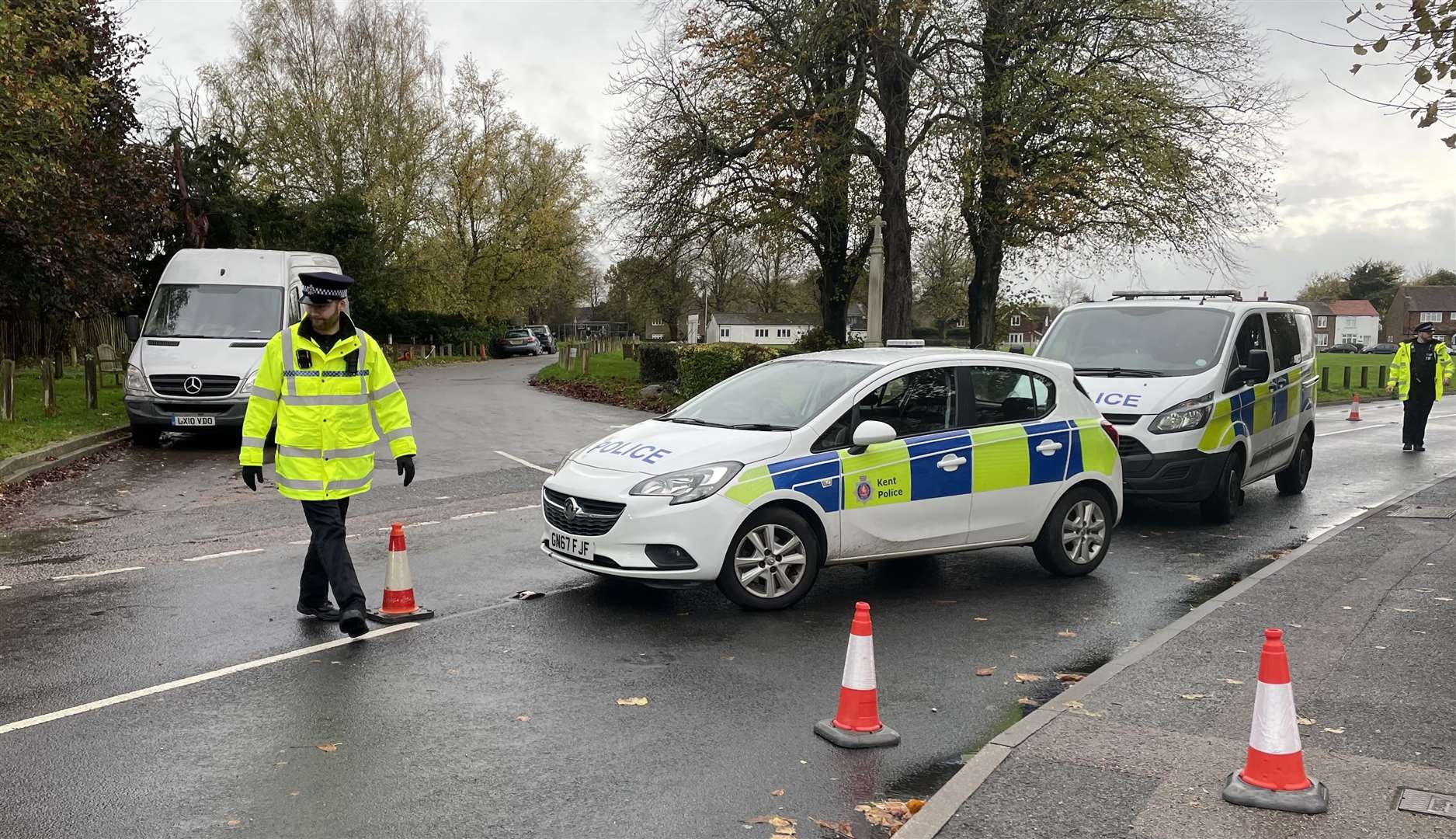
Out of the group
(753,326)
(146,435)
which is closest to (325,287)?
(146,435)

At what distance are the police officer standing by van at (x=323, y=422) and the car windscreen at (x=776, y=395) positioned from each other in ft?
7.08

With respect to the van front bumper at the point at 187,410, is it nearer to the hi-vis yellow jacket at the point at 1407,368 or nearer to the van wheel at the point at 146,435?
the van wheel at the point at 146,435

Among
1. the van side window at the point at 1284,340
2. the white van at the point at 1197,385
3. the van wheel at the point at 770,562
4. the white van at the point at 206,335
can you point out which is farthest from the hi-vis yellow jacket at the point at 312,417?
the white van at the point at 206,335

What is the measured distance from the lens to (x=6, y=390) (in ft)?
54.5

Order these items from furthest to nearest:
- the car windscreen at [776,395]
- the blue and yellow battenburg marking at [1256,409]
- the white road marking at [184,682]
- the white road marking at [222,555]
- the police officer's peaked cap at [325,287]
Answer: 1. the blue and yellow battenburg marking at [1256,409]
2. the white road marking at [222,555]
3. the car windscreen at [776,395]
4. the police officer's peaked cap at [325,287]
5. the white road marking at [184,682]

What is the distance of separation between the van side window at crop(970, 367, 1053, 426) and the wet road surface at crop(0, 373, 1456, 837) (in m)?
1.20

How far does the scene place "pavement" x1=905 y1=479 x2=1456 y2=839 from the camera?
414cm

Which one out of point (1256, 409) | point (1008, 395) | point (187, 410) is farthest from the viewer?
point (187, 410)

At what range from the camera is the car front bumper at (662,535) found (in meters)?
6.85

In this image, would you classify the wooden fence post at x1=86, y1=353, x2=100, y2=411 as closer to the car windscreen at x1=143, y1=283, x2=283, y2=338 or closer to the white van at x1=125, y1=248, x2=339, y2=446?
the white van at x1=125, y1=248, x2=339, y2=446

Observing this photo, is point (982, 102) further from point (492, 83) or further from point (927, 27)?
point (492, 83)

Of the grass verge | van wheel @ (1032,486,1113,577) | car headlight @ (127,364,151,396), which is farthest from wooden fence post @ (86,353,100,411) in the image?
van wheel @ (1032,486,1113,577)

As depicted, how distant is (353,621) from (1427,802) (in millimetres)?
5150

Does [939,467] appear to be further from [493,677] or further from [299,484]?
[299,484]
